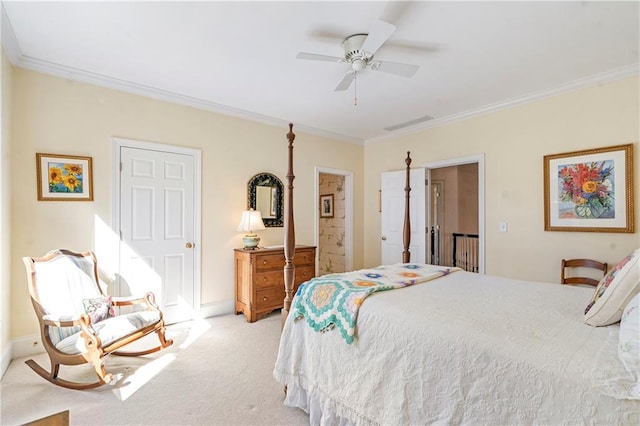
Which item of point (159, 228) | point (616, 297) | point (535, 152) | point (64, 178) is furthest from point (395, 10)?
point (64, 178)

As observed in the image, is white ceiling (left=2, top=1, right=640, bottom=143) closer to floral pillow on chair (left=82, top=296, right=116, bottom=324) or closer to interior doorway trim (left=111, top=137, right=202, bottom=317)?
interior doorway trim (left=111, top=137, right=202, bottom=317)

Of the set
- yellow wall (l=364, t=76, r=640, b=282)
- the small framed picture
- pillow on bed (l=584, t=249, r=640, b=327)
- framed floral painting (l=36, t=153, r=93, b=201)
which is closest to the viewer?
pillow on bed (l=584, t=249, r=640, b=327)

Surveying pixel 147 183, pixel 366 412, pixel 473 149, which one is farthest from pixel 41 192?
pixel 473 149

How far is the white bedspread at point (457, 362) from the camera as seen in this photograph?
1051 mm

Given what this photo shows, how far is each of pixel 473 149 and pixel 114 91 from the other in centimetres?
421

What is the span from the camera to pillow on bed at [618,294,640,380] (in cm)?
97

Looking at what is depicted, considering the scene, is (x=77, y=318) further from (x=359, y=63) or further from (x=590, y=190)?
(x=590, y=190)

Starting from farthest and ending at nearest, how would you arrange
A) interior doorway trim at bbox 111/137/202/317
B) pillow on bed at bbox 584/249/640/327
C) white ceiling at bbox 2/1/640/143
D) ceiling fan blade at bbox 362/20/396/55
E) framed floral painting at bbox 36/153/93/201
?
1. interior doorway trim at bbox 111/137/202/317
2. framed floral painting at bbox 36/153/93/201
3. white ceiling at bbox 2/1/640/143
4. ceiling fan blade at bbox 362/20/396/55
5. pillow on bed at bbox 584/249/640/327

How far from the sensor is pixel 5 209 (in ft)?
8.22

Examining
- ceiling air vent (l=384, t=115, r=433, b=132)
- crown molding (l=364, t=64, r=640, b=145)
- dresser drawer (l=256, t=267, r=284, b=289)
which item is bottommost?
dresser drawer (l=256, t=267, r=284, b=289)

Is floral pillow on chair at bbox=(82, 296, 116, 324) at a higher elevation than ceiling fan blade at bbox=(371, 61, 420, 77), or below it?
below

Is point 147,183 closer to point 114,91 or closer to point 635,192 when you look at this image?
point 114,91

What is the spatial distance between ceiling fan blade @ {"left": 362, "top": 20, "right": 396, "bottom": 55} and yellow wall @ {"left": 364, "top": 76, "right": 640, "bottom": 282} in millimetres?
2329

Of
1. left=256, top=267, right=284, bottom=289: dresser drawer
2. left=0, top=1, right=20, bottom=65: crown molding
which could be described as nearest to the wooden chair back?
left=256, top=267, right=284, bottom=289: dresser drawer
